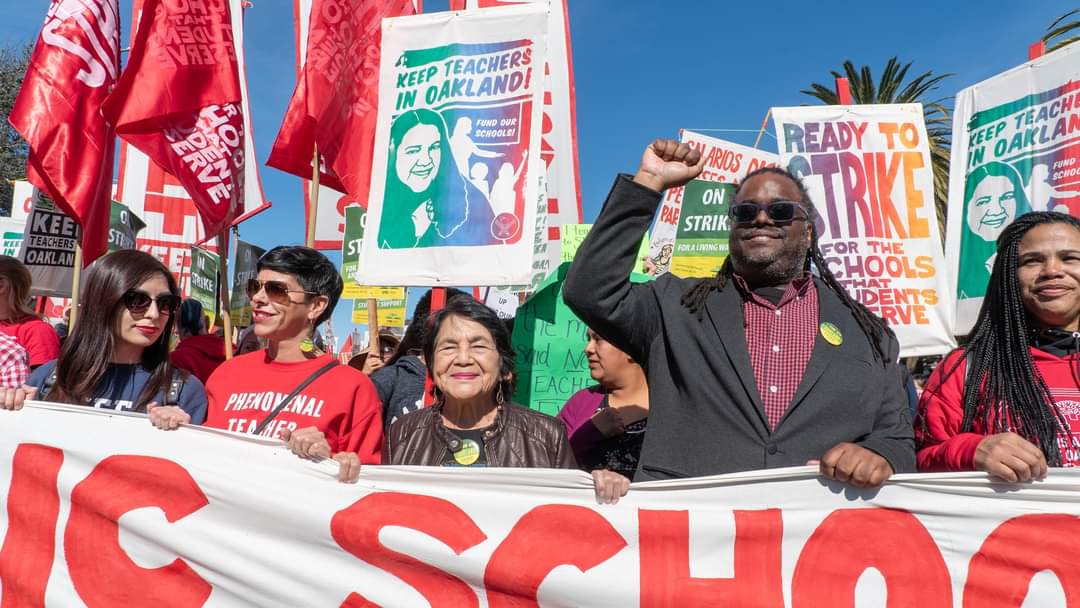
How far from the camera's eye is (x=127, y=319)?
9.16 feet

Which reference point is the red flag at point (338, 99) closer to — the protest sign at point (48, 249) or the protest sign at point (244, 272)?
the protest sign at point (244, 272)

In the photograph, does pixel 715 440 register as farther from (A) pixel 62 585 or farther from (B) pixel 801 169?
(B) pixel 801 169

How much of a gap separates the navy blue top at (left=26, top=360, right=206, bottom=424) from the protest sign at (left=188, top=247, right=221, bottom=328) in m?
4.40

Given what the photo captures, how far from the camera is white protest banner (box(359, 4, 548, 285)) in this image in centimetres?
391

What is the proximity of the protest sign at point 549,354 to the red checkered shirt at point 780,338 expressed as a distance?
208 centimetres

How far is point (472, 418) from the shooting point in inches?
109

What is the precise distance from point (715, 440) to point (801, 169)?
3593mm

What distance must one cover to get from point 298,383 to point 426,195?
1.60 meters

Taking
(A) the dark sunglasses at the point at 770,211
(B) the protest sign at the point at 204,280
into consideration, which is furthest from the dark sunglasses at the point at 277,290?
(B) the protest sign at the point at 204,280

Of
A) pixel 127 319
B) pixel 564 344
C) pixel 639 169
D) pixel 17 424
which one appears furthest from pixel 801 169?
pixel 17 424

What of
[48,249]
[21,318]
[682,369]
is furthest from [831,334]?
[48,249]

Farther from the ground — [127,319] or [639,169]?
[639,169]

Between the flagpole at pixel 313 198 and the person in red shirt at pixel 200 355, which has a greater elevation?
the flagpole at pixel 313 198

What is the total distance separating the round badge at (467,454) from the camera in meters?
2.66
